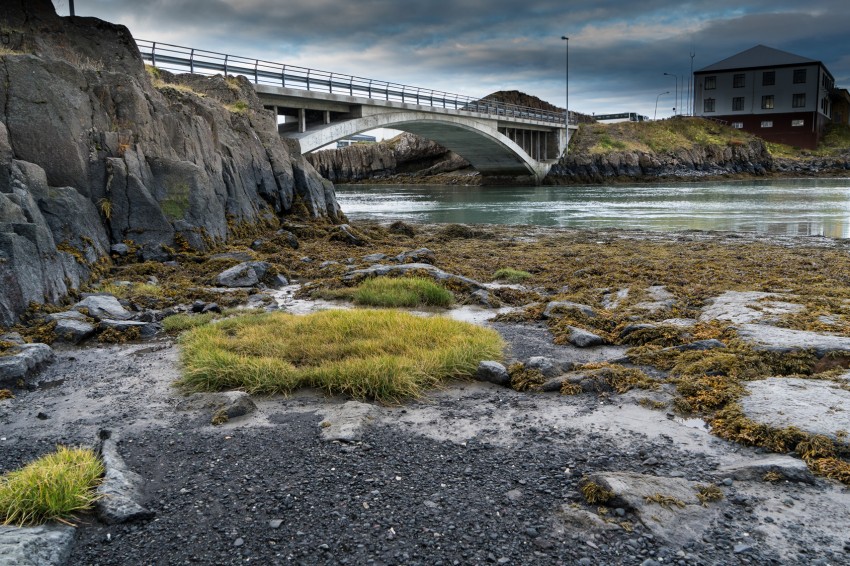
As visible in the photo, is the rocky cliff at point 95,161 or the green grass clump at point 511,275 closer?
the rocky cliff at point 95,161

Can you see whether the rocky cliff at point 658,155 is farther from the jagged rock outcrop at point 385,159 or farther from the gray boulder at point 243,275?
the gray boulder at point 243,275

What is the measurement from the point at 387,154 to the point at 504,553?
10739 cm

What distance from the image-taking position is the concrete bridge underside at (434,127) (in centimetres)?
3706

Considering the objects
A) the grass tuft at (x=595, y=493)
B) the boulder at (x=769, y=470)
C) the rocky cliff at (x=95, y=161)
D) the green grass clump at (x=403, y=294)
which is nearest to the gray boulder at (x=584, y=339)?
the green grass clump at (x=403, y=294)

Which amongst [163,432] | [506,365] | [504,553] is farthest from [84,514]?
[506,365]

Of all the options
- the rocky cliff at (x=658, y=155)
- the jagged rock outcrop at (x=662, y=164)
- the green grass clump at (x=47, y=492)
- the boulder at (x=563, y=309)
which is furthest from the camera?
the rocky cliff at (x=658, y=155)

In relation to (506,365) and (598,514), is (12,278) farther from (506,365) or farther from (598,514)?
(598,514)

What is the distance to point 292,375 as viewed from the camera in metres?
7.07

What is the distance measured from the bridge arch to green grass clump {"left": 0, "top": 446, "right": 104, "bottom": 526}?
32.0 m

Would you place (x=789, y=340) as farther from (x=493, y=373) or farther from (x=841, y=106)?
(x=841, y=106)

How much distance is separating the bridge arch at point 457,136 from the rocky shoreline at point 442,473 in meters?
30.4

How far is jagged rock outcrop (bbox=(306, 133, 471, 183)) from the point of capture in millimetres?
105562

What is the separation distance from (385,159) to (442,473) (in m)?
106

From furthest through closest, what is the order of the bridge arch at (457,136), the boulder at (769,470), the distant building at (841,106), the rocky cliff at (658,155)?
the distant building at (841,106)
the rocky cliff at (658,155)
the bridge arch at (457,136)
the boulder at (769,470)
